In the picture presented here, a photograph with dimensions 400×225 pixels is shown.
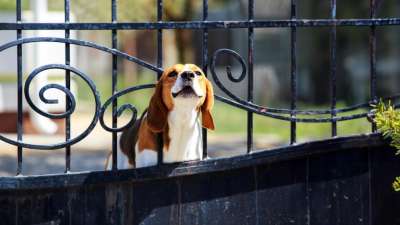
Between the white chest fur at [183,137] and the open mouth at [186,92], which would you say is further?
the white chest fur at [183,137]

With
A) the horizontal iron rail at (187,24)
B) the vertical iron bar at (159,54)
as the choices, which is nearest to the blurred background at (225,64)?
the vertical iron bar at (159,54)

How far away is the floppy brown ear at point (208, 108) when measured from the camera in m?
4.54

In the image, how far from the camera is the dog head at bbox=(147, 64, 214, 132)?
434 cm

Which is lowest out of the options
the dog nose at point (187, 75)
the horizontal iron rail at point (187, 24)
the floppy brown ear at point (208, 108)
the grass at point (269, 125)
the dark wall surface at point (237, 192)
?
the dark wall surface at point (237, 192)

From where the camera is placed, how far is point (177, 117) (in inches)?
181

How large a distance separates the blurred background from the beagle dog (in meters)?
4.25

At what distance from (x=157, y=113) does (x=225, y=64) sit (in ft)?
44.3

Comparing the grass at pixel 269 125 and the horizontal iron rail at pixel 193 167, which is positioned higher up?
the grass at pixel 269 125

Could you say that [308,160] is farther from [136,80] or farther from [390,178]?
[136,80]

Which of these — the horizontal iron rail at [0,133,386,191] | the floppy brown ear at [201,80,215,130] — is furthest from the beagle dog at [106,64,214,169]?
the horizontal iron rail at [0,133,386,191]

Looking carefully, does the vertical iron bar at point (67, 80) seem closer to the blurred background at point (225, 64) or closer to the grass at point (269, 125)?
the blurred background at point (225, 64)

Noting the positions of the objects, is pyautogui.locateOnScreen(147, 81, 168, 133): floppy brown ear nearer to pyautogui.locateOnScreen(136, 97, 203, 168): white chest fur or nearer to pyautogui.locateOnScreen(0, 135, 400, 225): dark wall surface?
pyautogui.locateOnScreen(136, 97, 203, 168): white chest fur

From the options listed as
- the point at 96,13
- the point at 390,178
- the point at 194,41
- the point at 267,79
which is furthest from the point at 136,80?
the point at 390,178

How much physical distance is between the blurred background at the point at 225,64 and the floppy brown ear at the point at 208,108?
4.50 m
